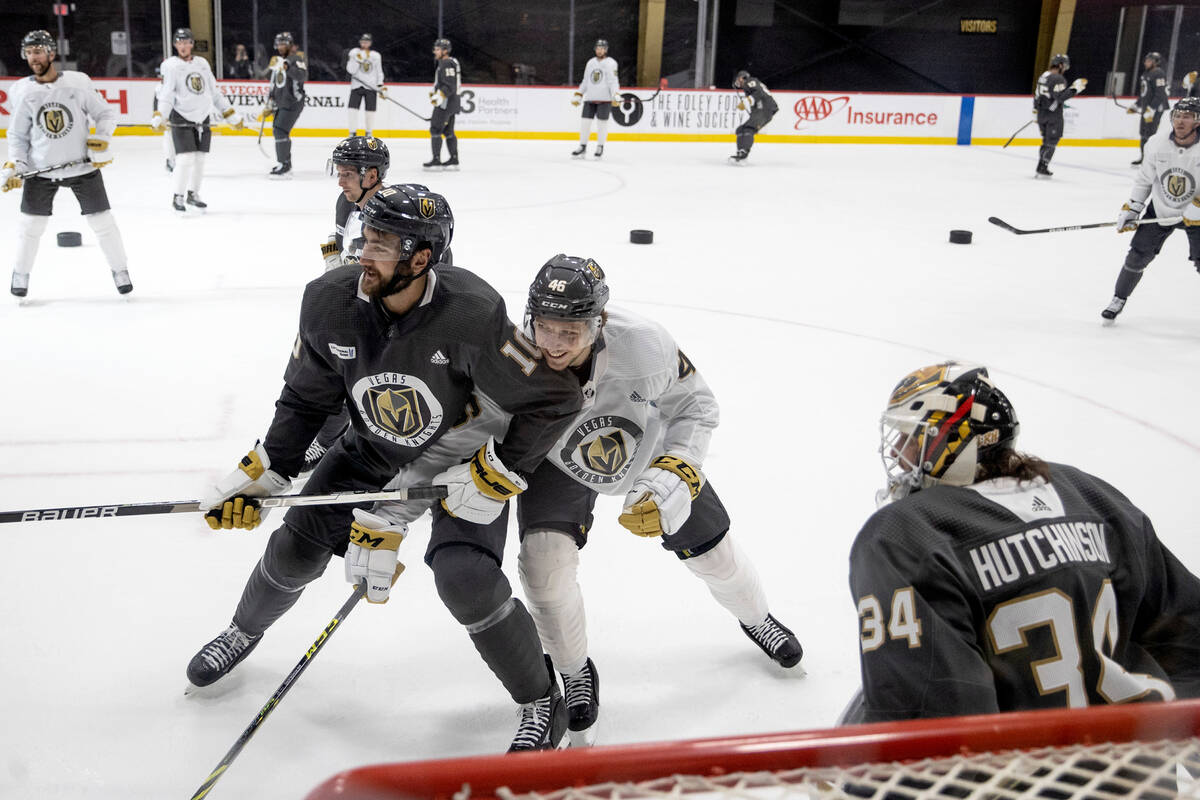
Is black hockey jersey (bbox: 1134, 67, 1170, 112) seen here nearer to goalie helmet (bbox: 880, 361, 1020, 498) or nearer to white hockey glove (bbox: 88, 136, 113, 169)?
white hockey glove (bbox: 88, 136, 113, 169)

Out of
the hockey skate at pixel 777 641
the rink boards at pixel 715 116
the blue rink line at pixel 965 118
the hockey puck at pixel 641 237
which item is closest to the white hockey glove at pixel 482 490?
the hockey skate at pixel 777 641

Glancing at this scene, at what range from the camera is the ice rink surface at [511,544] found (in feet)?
8.11

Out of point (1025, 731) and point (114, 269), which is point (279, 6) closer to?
point (114, 269)

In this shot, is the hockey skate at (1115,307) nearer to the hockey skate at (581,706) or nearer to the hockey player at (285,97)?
the hockey skate at (581,706)

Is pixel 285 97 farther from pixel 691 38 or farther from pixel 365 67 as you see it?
pixel 691 38

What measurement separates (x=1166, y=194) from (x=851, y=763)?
5758 mm

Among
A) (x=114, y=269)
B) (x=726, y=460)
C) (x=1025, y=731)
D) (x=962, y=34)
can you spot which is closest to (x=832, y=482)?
(x=726, y=460)

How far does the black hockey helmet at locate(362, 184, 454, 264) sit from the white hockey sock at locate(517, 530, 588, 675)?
2.11 feet

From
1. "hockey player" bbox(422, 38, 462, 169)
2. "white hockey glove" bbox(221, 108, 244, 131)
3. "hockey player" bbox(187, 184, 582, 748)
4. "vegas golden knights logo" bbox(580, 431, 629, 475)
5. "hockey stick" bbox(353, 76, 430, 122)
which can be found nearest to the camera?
"hockey player" bbox(187, 184, 582, 748)

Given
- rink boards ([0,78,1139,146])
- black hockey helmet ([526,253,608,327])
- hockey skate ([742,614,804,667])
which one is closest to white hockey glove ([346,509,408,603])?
black hockey helmet ([526,253,608,327])

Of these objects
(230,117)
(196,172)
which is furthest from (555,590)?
(230,117)

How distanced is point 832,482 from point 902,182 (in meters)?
8.48

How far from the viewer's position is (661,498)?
2.29 m

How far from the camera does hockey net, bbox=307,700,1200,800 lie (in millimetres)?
959
